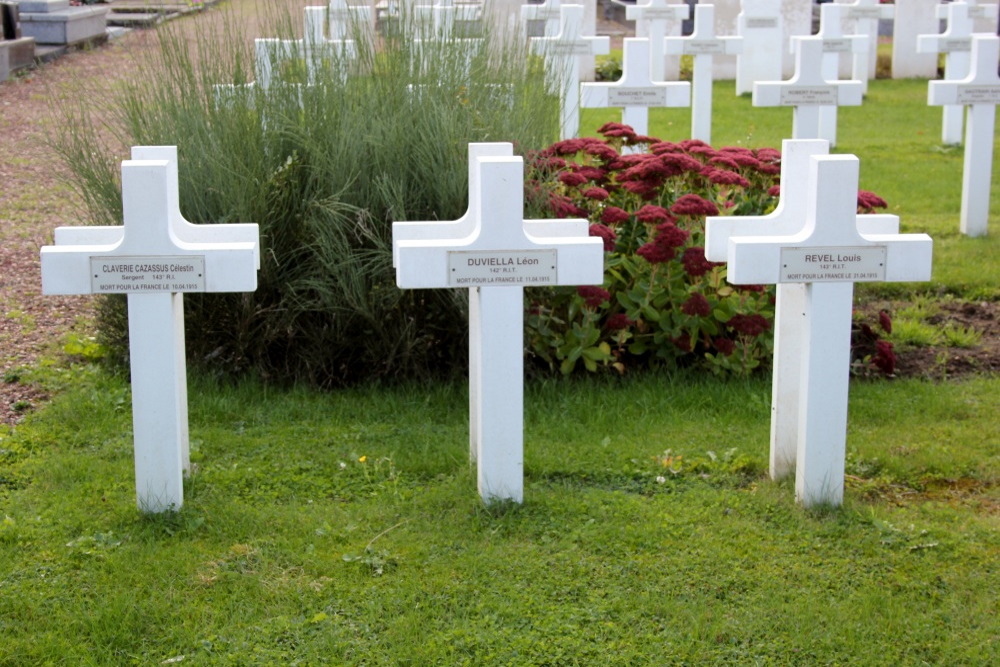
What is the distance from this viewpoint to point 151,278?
158 inches

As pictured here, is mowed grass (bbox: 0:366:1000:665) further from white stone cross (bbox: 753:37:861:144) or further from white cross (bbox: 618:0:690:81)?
white cross (bbox: 618:0:690:81)

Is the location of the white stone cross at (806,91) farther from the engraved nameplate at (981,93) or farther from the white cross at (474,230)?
the white cross at (474,230)

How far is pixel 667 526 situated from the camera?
13.5 feet

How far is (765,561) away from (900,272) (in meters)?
1.05

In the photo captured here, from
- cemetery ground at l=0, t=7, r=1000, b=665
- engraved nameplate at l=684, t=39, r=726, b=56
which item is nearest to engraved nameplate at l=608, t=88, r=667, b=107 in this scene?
engraved nameplate at l=684, t=39, r=726, b=56

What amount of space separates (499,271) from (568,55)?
17.1ft

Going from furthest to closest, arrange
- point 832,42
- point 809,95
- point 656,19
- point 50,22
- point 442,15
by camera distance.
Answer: point 50,22, point 656,19, point 832,42, point 809,95, point 442,15

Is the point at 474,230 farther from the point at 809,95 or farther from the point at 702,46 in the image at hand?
the point at 702,46

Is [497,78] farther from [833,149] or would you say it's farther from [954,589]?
[833,149]

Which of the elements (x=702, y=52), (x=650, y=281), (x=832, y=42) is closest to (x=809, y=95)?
(x=702, y=52)

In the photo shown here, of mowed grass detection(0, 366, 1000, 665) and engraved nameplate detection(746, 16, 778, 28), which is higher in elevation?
engraved nameplate detection(746, 16, 778, 28)

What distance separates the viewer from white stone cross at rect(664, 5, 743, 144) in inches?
403

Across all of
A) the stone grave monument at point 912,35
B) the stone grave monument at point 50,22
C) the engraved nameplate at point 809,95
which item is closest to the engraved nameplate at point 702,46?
the engraved nameplate at point 809,95

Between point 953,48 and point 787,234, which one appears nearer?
point 787,234
